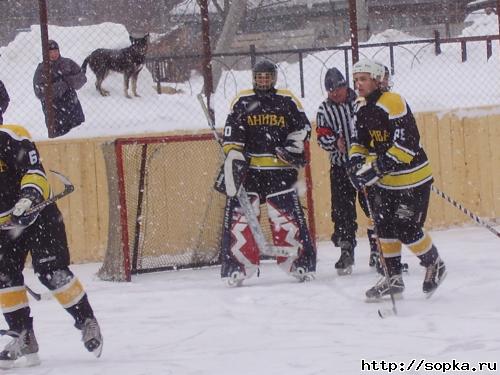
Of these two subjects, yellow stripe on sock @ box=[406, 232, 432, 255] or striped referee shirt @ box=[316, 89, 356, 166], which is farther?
striped referee shirt @ box=[316, 89, 356, 166]

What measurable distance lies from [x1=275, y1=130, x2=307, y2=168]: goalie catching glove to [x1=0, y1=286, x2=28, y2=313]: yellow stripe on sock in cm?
243

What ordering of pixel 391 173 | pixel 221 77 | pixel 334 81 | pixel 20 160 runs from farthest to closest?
pixel 221 77, pixel 334 81, pixel 391 173, pixel 20 160

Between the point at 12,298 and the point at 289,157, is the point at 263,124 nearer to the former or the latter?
the point at 289,157

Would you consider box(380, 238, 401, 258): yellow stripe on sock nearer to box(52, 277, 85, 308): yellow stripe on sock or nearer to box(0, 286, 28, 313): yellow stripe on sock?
box(52, 277, 85, 308): yellow stripe on sock

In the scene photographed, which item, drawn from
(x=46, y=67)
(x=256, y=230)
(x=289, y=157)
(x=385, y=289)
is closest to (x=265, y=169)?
(x=289, y=157)

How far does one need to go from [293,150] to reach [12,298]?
2548 millimetres

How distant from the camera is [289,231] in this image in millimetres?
7172

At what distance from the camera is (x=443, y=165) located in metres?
9.04

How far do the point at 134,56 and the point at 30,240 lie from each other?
6.62 m

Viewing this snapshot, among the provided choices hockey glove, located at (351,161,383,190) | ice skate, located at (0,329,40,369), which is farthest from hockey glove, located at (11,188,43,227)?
hockey glove, located at (351,161,383,190)

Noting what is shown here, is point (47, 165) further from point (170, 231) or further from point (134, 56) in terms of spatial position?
point (134, 56)

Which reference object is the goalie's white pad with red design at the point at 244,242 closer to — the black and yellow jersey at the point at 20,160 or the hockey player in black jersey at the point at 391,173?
the hockey player in black jersey at the point at 391,173

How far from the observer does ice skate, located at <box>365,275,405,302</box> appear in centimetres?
611

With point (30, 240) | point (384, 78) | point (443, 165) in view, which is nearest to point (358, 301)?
point (384, 78)
